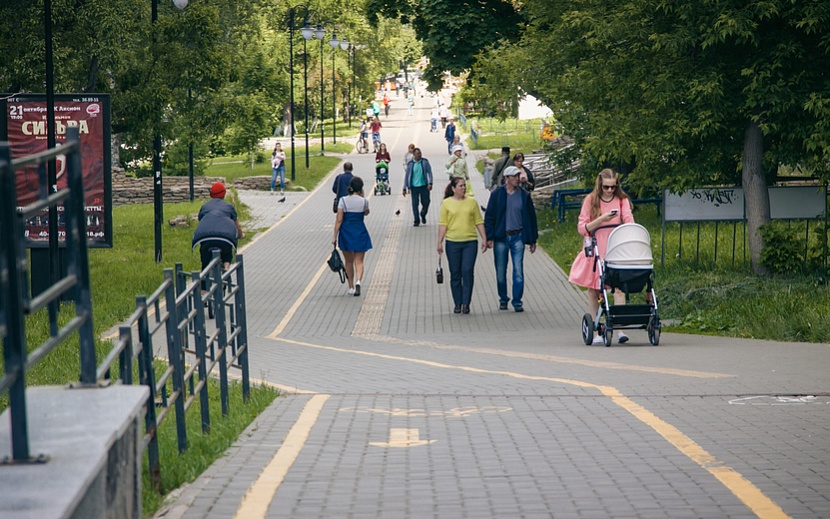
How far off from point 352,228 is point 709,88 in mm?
5843

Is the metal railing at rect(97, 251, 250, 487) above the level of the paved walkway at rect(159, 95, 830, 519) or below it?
above

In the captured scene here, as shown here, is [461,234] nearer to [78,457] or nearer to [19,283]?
[78,457]

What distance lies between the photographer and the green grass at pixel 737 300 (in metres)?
14.1

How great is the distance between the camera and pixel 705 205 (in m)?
18.3

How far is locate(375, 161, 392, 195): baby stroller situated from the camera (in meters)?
39.6

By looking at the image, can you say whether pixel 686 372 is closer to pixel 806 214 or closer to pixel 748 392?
pixel 748 392

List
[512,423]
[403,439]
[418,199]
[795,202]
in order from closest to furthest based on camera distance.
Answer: [403,439], [512,423], [795,202], [418,199]

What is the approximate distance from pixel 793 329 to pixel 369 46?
246 feet

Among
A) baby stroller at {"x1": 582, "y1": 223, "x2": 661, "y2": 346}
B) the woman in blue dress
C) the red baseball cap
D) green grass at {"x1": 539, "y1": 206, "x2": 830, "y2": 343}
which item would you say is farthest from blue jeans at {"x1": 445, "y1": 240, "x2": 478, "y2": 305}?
baby stroller at {"x1": 582, "y1": 223, "x2": 661, "y2": 346}

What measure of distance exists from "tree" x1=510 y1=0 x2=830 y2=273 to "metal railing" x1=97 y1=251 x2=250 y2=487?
29.5 ft

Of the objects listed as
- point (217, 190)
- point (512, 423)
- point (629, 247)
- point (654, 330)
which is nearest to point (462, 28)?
point (217, 190)

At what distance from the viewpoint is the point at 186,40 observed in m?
23.2

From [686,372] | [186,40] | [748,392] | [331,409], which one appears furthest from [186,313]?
[186,40]

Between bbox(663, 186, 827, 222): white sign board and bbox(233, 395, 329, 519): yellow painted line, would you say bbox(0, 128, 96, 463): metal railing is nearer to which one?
bbox(233, 395, 329, 519): yellow painted line
